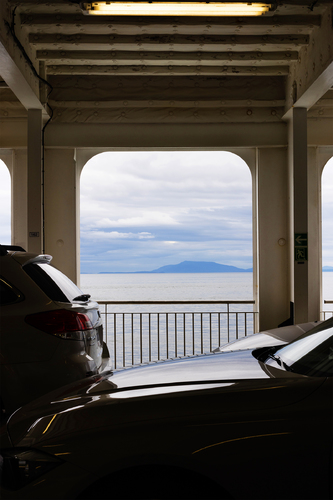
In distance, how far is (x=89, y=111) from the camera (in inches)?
263

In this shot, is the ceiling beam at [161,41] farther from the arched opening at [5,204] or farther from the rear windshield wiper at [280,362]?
the rear windshield wiper at [280,362]

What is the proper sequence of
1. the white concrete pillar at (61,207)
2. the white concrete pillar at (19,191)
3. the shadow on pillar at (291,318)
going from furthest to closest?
the white concrete pillar at (19,191), the white concrete pillar at (61,207), the shadow on pillar at (291,318)

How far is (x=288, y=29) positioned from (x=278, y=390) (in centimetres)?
489

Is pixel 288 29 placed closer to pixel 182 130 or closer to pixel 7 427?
pixel 182 130

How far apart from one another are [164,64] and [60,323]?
4.39m

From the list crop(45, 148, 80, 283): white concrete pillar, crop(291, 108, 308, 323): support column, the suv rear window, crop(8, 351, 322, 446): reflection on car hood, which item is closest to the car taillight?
the suv rear window

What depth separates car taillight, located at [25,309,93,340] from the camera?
8.80 feet

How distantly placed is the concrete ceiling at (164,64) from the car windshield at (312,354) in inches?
146

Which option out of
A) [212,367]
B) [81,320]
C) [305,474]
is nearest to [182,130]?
[81,320]

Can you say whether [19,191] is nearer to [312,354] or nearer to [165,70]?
[165,70]

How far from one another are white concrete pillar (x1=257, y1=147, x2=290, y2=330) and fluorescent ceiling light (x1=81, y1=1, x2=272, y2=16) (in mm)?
2946

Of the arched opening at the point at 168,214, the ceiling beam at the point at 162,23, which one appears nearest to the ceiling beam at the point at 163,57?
the ceiling beam at the point at 162,23

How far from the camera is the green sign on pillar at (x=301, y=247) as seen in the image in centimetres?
596

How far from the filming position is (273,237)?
22.5 feet
